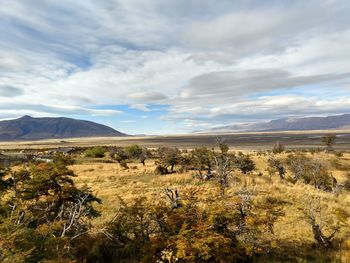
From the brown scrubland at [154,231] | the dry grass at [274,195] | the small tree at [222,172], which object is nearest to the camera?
the brown scrubland at [154,231]

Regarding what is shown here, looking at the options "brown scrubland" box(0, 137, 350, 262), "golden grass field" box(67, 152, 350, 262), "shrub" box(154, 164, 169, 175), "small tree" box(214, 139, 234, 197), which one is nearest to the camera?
"brown scrubland" box(0, 137, 350, 262)

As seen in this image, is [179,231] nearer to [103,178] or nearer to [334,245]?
[334,245]

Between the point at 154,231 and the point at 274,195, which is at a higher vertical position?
the point at 154,231

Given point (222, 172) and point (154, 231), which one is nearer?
point (154, 231)

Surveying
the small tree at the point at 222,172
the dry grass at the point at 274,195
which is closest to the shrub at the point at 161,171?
the dry grass at the point at 274,195

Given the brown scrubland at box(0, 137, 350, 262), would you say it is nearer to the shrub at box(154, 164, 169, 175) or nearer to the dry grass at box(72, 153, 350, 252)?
the dry grass at box(72, 153, 350, 252)

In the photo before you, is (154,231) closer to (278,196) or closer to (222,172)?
(278,196)

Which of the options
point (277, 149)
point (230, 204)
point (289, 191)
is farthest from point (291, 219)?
point (277, 149)

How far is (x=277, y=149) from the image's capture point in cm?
7400

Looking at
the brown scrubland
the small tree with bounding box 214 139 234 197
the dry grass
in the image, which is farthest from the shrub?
the brown scrubland

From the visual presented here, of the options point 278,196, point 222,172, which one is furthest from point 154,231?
point 222,172

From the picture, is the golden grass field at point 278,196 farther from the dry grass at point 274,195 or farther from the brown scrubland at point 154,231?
the brown scrubland at point 154,231

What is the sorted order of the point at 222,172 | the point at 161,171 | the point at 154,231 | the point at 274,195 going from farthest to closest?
the point at 161,171
the point at 222,172
the point at 274,195
the point at 154,231

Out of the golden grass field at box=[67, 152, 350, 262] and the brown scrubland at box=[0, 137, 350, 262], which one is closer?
the brown scrubland at box=[0, 137, 350, 262]
